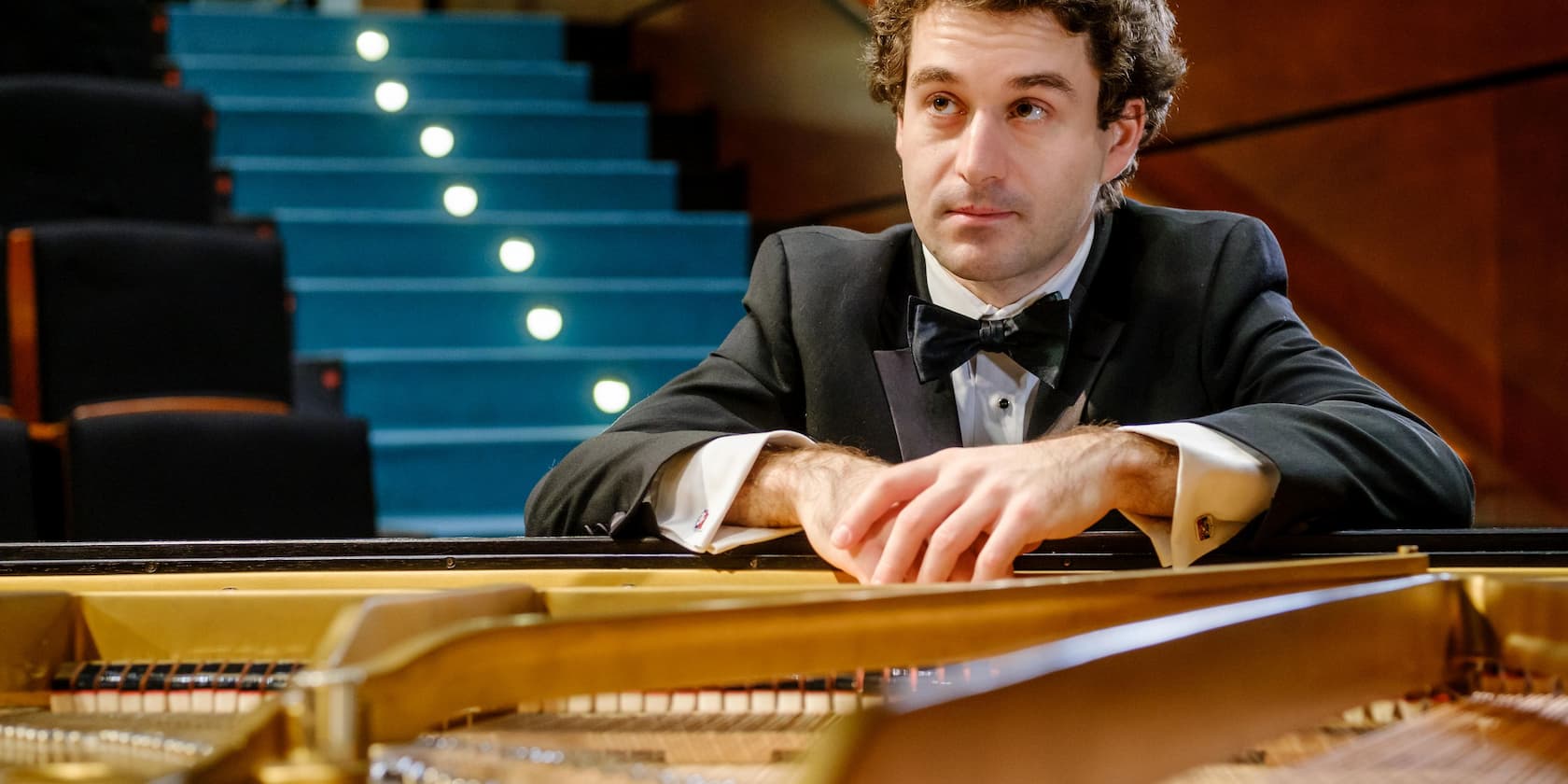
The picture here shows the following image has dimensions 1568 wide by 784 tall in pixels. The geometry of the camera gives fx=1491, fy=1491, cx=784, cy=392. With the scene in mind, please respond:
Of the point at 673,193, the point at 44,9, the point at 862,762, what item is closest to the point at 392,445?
the point at 673,193

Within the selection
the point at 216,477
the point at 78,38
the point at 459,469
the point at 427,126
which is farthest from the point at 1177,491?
the point at 78,38

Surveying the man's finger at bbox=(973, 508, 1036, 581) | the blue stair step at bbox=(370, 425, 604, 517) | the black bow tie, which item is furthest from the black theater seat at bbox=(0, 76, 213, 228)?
the man's finger at bbox=(973, 508, 1036, 581)

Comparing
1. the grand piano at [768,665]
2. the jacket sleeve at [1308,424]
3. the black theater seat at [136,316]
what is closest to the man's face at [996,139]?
the jacket sleeve at [1308,424]

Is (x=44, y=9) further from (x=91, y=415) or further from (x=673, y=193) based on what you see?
(x=91, y=415)

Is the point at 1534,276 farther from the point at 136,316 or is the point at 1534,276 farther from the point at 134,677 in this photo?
the point at 136,316

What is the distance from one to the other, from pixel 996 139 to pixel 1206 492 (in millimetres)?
565

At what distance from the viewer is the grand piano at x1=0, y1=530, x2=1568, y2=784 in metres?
0.66

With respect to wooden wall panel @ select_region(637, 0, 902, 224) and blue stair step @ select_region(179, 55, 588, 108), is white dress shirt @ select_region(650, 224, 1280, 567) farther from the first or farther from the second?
blue stair step @ select_region(179, 55, 588, 108)

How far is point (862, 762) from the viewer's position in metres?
0.54

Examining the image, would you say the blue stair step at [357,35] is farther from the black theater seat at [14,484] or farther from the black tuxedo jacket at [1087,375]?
the black tuxedo jacket at [1087,375]

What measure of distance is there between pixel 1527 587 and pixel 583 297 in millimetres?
3298

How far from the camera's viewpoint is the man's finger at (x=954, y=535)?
1253 millimetres

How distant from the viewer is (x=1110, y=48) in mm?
1871

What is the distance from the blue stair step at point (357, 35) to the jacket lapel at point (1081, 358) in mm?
3828
